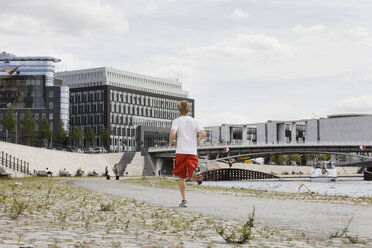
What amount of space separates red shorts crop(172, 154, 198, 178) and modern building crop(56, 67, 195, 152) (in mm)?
114540

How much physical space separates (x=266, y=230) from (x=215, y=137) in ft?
557

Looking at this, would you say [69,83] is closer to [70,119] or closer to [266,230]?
[70,119]

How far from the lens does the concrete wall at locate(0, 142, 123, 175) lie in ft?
236

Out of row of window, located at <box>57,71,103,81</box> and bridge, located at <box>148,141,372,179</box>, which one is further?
row of window, located at <box>57,71,103,81</box>

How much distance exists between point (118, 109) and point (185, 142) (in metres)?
124

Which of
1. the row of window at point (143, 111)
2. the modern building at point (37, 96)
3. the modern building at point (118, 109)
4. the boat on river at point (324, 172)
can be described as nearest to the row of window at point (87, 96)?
the modern building at point (118, 109)

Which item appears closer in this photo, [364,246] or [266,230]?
[364,246]

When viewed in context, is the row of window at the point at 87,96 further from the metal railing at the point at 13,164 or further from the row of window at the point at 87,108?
the metal railing at the point at 13,164

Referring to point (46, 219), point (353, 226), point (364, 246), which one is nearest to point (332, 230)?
point (353, 226)

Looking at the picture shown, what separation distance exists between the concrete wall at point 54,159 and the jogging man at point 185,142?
200 feet

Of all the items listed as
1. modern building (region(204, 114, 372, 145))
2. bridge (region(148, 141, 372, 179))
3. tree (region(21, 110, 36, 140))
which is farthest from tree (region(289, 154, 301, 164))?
tree (region(21, 110, 36, 140))

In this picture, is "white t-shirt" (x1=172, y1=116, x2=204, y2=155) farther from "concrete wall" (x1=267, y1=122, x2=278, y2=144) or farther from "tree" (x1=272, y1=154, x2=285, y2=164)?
"concrete wall" (x1=267, y1=122, x2=278, y2=144)

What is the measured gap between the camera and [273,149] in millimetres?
90438

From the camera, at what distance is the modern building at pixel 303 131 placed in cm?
14962
